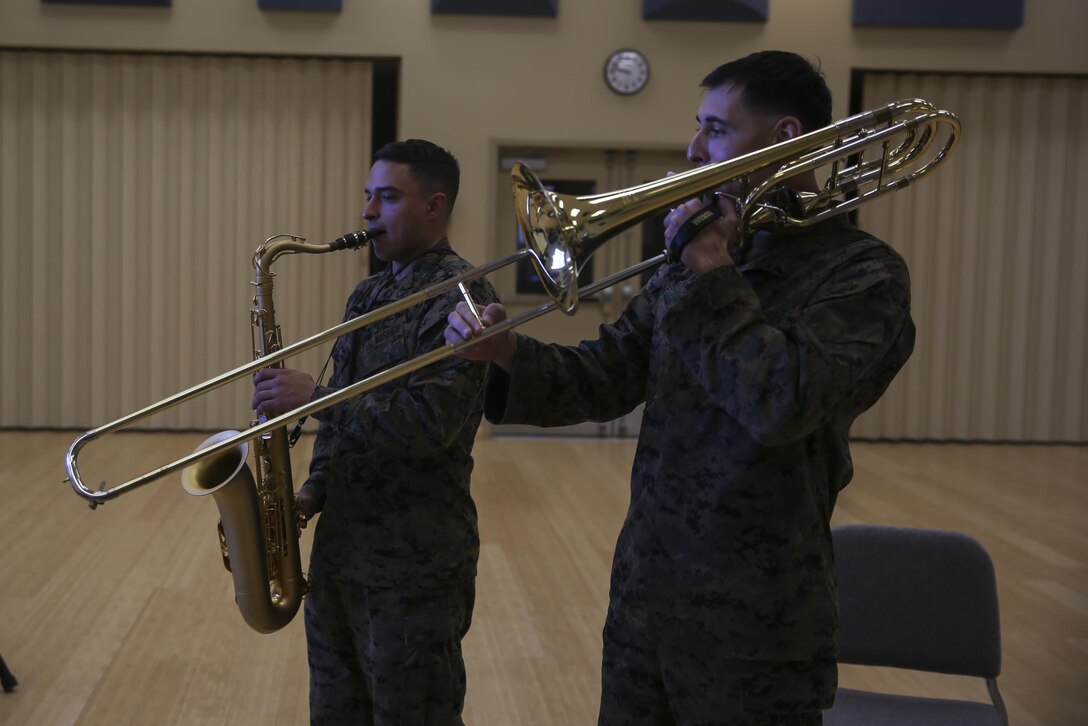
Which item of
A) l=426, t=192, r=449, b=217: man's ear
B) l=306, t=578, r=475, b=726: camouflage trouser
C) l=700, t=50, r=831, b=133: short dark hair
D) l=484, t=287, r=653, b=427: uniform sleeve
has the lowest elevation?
l=306, t=578, r=475, b=726: camouflage trouser

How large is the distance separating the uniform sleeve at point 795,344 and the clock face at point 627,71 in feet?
21.7

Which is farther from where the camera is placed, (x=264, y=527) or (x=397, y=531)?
(x=264, y=527)

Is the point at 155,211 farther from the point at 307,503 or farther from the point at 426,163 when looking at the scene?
the point at 307,503

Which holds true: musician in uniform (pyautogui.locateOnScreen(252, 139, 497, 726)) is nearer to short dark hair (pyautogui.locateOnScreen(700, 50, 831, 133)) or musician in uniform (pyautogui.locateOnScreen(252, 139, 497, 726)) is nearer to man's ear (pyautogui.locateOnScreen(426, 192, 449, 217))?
man's ear (pyautogui.locateOnScreen(426, 192, 449, 217))

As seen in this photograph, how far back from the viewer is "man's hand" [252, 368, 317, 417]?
6.93ft

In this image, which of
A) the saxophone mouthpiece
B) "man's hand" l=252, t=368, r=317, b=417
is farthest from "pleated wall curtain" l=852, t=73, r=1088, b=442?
"man's hand" l=252, t=368, r=317, b=417

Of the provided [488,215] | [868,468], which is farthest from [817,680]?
[488,215]

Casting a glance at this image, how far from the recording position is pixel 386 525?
2.21 m

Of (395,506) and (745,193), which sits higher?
(745,193)

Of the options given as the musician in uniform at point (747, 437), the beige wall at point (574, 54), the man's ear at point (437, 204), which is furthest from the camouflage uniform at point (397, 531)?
the beige wall at point (574, 54)

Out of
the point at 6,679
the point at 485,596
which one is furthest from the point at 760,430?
the point at 485,596

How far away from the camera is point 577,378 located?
5.69 feet

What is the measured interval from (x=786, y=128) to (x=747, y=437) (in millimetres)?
458

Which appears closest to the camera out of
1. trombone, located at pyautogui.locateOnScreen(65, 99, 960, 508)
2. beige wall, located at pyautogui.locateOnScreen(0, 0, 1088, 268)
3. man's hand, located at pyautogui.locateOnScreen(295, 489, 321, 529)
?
trombone, located at pyautogui.locateOnScreen(65, 99, 960, 508)
